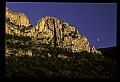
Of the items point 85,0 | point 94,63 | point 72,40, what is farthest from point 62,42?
point 85,0

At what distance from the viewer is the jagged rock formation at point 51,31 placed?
3562 centimetres

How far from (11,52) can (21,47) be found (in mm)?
1331

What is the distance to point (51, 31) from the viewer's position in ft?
147

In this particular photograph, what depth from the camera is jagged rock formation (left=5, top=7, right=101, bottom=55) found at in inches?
1403

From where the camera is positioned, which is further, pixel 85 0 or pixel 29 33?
pixel 29 33

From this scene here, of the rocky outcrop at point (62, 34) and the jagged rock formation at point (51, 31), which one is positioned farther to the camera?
the rocky outcrop at point (62, 34)

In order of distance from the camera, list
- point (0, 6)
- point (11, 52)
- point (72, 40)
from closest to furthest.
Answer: point (0, 6) < point (11, 52) < point (72, 40)

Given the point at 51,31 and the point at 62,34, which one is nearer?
the point at 62,34

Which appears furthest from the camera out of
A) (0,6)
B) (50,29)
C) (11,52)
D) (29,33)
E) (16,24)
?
(50,29)

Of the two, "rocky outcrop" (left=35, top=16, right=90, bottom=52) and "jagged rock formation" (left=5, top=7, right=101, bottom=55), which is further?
"rocky outcrop" (left=35, top=16, right=90, bottom=52)

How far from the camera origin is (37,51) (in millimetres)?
29078

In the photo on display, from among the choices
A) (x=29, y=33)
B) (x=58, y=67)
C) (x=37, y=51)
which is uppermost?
(x=29, y=33)

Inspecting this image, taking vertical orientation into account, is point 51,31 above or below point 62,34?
above

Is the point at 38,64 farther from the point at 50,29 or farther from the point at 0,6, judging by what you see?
the point at 0,6
